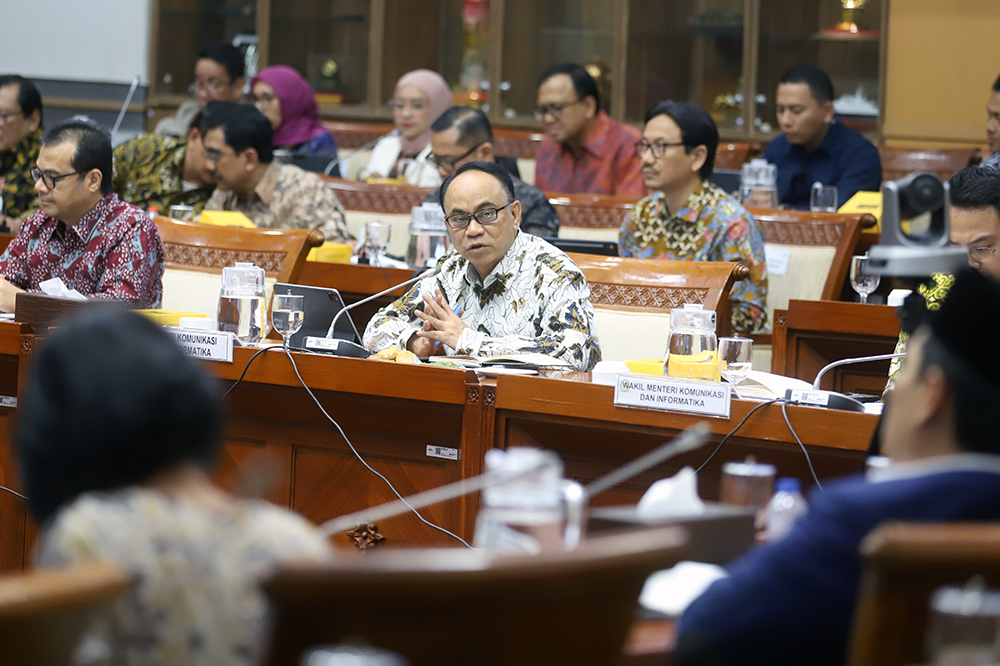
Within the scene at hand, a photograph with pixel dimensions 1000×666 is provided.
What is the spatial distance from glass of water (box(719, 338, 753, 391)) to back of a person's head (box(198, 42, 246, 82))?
482cm

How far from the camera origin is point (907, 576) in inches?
38.2

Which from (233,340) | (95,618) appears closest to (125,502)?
(95,618)

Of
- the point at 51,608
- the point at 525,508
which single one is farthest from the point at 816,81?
the point at 51,608

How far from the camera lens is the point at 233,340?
2529mm

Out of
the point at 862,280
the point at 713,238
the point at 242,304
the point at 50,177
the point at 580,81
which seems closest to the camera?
the point at 242,304

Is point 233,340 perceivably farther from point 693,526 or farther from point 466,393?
point 693,526

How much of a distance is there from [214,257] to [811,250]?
1.91 meters

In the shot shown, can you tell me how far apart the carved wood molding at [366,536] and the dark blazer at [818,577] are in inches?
54.5

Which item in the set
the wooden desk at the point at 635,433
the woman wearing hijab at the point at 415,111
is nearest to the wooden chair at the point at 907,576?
the wooden desk at the point at 635,433

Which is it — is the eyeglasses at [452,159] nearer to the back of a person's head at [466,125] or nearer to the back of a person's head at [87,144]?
the back of a person's head at [466,125]

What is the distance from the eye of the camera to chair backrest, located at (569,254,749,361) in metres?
2.99

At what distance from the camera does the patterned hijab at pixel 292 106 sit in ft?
19.6

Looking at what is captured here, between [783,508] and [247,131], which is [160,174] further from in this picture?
[783,508]

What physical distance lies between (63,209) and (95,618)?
2585mm
